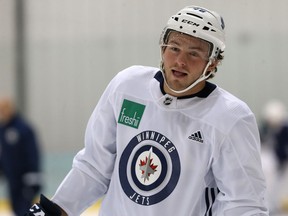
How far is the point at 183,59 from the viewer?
2494mm

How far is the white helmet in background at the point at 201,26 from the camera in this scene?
2.52 m

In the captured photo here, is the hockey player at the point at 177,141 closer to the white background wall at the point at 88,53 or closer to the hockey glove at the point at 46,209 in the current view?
the hockey glove at the point at 46,209

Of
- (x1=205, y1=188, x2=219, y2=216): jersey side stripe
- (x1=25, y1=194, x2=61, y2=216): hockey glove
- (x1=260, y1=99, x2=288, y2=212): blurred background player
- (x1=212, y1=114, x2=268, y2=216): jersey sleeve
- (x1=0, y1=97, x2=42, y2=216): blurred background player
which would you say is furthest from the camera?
(x1=260, y1=99, x2=288, y2=212): blurred background player

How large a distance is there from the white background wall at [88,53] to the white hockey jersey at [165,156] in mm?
2744

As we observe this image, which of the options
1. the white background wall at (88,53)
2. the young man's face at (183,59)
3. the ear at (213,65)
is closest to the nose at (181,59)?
the young man's face at (183,59)

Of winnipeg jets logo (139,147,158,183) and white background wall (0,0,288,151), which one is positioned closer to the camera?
winnipeg jets logo (139,147,158,183)

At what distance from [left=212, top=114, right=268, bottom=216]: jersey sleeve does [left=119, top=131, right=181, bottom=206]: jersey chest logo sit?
14 cm

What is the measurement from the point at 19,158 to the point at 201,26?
3745mm

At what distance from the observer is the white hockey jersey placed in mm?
2475

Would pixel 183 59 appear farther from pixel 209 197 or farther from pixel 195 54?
pixel 209 197

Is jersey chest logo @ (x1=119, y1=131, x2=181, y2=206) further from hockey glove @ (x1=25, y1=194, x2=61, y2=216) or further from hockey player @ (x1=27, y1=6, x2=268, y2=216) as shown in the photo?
hockey glove @ (x1=25, y1=194, x2=61, y2=216)

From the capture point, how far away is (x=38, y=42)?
7.40 metres

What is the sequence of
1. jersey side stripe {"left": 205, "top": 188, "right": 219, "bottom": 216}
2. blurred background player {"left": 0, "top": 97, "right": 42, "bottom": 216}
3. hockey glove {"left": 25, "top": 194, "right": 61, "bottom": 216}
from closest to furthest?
jersey side stripe {"left": 205, "top": 188, "right": 219, "bottom": 216}
hockey glove {"left": 25, "top": 194, "right": 61, "bottom": 216}
blurred background player {"left": 0, "top": 97, "right": 42, "bottom": 216}

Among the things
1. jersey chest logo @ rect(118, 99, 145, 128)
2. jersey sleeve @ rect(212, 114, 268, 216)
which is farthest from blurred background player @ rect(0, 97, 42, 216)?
jersey sleeve @ rect(212, 114, 268, 216)
